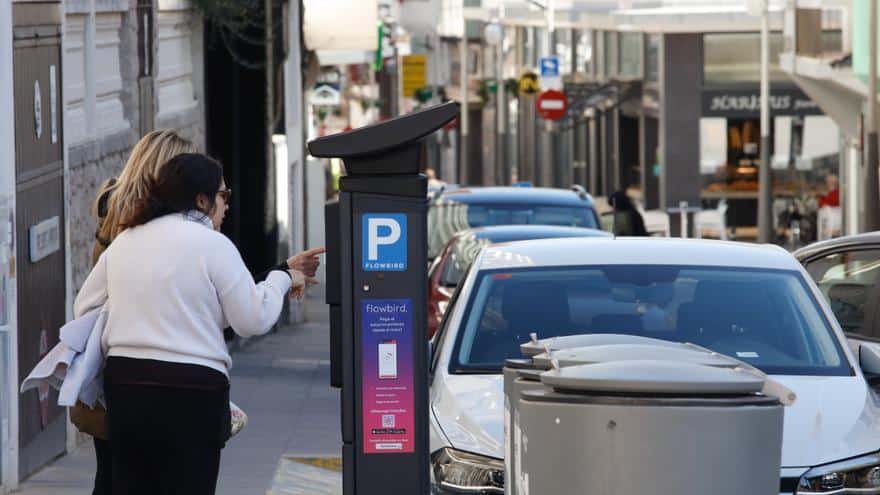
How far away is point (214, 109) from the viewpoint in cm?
2172

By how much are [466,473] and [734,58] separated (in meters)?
→ 41.5

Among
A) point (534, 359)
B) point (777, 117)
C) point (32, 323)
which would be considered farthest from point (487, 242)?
point (777, 117)

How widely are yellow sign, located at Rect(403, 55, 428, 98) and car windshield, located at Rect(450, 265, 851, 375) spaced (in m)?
50.3

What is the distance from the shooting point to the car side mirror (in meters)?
7.43

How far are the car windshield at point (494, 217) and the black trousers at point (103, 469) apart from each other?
10.5m

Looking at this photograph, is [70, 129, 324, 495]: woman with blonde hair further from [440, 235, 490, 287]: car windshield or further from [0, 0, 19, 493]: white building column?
[440, 235, 490, 287]: car windshield

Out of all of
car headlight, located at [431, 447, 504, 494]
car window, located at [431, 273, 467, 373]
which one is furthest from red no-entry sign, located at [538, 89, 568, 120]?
car headlight, located at [431, 447, 504, 494]

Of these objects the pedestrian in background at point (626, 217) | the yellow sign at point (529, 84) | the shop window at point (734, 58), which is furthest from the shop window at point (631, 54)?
the pedestrian in background at point (626, 217)

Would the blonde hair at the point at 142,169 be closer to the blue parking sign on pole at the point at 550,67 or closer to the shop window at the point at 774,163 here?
the shop window at the point at 774,163

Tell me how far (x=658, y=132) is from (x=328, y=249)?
4224 cm

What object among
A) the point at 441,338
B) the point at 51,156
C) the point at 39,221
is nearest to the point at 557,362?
the point at 441,338

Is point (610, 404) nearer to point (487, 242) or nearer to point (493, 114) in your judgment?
point (487, 242)

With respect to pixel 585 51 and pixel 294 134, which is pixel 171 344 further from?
pixel 585 51

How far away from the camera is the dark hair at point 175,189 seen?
607 centimetres
